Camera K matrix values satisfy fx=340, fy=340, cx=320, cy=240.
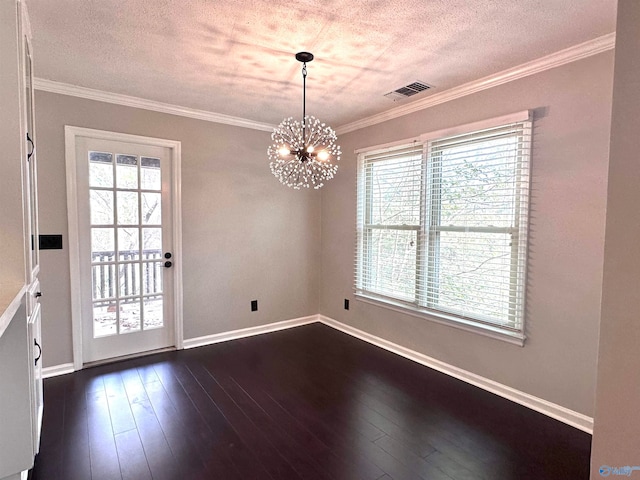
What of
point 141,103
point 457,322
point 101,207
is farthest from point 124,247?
point 457,322

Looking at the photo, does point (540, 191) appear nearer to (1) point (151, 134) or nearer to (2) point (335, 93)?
(2) point (335, 93)

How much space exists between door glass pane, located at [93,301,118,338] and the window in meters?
2.60

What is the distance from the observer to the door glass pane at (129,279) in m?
3.32

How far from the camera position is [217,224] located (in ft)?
12.5

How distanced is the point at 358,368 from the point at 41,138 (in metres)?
3.43

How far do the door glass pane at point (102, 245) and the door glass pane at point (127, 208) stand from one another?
0.49ft

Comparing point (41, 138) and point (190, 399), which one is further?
point (41, 138)

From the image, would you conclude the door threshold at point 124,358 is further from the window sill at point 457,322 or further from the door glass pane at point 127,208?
the window sill at point 457,322

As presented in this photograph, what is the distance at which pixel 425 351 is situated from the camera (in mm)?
3299

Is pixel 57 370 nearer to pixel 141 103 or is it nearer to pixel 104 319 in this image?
pixel 104 319

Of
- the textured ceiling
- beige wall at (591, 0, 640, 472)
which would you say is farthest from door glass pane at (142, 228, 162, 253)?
beige wall at (591, 0, 640, 472)

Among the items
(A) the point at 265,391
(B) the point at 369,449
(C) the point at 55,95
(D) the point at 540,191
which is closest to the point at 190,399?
(A) the point at 265,391

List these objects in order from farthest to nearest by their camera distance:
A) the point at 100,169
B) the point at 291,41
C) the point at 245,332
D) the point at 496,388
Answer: the point at 245,332
the point at 100,169
the point at 496,388
the point at 291,41

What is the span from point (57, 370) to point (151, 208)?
165 cm
